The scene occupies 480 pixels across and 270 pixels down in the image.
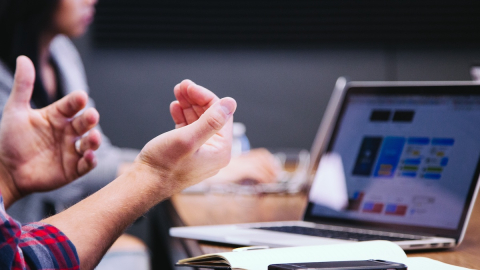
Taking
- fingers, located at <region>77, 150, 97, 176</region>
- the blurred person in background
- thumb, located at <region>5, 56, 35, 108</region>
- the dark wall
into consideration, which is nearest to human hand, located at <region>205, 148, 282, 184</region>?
the blurred person in background

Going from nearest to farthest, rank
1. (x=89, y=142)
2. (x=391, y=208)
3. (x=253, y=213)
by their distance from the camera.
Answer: (x=391, y=208) → (x=89, y=142) → (x=253, y=213)

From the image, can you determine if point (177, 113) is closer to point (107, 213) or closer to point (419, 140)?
point (107, 213)

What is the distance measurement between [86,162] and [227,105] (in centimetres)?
49

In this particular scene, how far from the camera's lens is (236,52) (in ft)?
10.0

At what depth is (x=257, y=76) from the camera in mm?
3102

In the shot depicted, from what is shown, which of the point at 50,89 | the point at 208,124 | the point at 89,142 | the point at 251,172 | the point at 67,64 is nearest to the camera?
the point at 208,124

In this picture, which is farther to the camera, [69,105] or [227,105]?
[69,105]

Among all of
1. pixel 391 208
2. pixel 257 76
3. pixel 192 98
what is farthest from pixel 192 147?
pixel 257 76

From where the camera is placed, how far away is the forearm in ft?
2.27

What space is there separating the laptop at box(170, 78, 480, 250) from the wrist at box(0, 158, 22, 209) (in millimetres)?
405

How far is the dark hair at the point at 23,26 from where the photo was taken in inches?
71.9

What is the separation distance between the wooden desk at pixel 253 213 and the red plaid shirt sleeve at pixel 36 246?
0.22 metres

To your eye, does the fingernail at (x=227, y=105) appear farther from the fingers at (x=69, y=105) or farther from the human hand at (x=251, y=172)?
the human hand at (x=251, y=172)

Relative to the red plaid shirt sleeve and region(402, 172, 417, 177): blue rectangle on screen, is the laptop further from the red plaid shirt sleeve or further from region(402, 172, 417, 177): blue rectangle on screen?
the red plaid shirt sleeve
